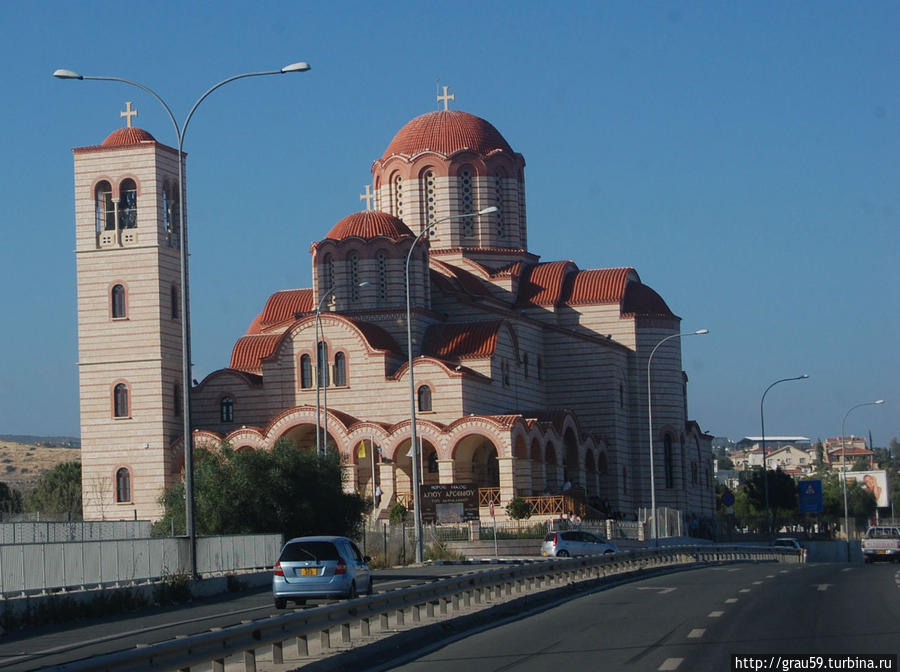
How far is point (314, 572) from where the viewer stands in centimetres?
2428

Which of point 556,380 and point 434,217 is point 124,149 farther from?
point 556,380

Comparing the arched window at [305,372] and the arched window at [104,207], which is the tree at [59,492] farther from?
the arched window at [104,207]

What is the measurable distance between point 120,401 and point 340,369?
976 cm

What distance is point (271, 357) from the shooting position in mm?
66125

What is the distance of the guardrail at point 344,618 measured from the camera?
507 inches

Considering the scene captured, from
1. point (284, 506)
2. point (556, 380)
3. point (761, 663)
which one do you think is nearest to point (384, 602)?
point (761, 663)

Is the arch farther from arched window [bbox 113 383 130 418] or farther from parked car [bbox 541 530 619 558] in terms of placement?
parked car [bbox 541 530 619 558]

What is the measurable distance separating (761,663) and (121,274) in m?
50.1

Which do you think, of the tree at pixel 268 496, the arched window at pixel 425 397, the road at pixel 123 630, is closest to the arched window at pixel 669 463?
the arched window at pixel 425 397

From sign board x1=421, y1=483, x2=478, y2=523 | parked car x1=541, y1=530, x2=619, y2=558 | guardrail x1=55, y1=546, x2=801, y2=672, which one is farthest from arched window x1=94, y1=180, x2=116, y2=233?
guardrail x1=55, y1=546, x2=801, y2=672

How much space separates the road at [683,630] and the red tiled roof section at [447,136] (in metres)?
50.7

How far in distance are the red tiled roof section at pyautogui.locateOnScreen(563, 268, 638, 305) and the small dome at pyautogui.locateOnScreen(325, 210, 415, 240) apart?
39.8 ft

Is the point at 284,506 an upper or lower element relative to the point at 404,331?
lower

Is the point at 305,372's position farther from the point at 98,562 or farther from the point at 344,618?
the point at 344,618
